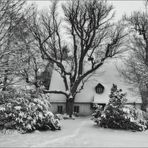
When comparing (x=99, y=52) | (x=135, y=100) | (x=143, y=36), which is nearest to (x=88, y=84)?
(x=99, y=52)

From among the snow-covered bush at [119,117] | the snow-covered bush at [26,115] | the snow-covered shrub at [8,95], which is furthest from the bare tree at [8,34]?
the snow-covered bush at [119,117]

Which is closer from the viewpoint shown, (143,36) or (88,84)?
(143,36)

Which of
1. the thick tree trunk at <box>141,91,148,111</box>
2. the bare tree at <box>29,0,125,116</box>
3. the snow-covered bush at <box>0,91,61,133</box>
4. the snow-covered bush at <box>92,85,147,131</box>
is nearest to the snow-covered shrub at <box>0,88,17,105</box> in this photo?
the snow-covered bush at <box>0,91,61,133</box>

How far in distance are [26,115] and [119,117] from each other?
306 inches

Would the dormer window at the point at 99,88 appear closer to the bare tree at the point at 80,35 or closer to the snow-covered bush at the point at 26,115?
the bare tree at the point at 80,35

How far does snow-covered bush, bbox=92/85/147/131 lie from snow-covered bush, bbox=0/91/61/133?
15.0ft

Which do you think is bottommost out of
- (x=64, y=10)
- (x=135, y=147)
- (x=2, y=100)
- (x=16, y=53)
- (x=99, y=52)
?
(x=135, y=147)

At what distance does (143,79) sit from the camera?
26.2 metres

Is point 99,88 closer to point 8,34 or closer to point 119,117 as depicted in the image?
point 119,117

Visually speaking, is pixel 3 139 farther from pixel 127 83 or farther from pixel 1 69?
pixel 127 83

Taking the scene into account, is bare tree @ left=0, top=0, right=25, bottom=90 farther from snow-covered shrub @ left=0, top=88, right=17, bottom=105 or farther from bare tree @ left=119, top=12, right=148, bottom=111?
bare tree @ left=119, top=12, right=148, bottom=111

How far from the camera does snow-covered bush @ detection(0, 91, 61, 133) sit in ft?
44.8

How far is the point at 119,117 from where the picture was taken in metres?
17.9

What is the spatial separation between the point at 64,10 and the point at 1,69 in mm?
23244
